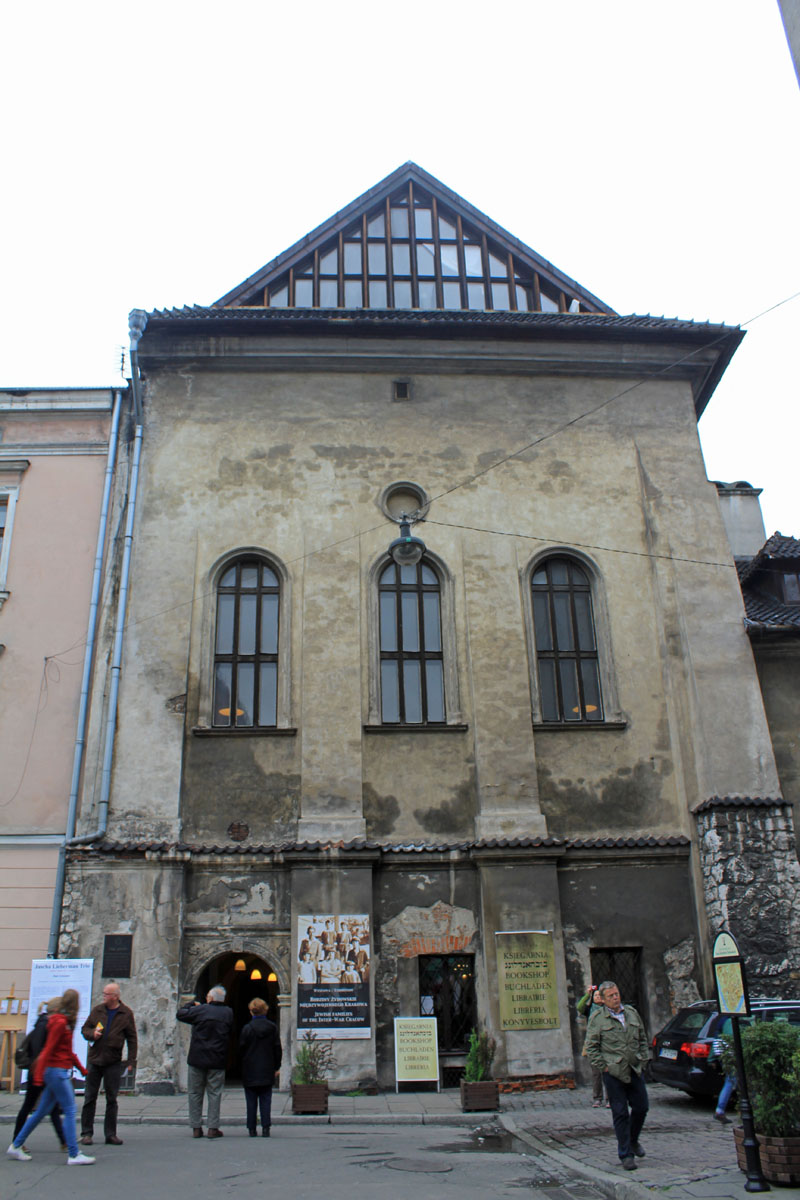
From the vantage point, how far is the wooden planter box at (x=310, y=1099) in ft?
39.9

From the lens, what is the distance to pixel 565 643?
1756cm

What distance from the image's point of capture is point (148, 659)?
54.1ft

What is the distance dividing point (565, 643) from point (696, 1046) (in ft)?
24.2

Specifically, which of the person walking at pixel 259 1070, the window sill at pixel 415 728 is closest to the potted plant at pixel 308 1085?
the person walking at pixel 259 1070

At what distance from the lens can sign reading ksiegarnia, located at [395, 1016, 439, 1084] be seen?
13.7 meters

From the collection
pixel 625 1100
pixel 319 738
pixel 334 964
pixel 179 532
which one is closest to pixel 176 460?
pixel 179 532

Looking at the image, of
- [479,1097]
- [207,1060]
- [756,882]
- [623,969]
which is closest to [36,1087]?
[207,1060]

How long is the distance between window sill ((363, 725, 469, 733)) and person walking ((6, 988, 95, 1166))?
783 centimetres

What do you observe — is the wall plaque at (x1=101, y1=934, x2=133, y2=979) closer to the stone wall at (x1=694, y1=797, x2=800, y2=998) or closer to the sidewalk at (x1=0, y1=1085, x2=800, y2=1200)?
the sidewalk at (x1=0, y1=1085, x2=800, y2=1200)

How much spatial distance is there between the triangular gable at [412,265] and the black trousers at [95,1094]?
1509 cm

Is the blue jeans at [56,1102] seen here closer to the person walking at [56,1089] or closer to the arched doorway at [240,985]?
the person walking at [56,1089]

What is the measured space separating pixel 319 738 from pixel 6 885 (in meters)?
5.61

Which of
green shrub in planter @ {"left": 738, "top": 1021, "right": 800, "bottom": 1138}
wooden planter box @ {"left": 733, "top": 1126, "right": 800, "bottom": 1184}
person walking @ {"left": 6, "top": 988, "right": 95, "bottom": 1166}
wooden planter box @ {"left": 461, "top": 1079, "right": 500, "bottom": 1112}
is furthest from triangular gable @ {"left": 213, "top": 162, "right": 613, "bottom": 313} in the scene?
wooden planter box @ {"left": 733, "top": 1126, "right": 800, "bottom": 1184}

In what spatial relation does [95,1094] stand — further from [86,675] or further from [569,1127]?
[86,675]
